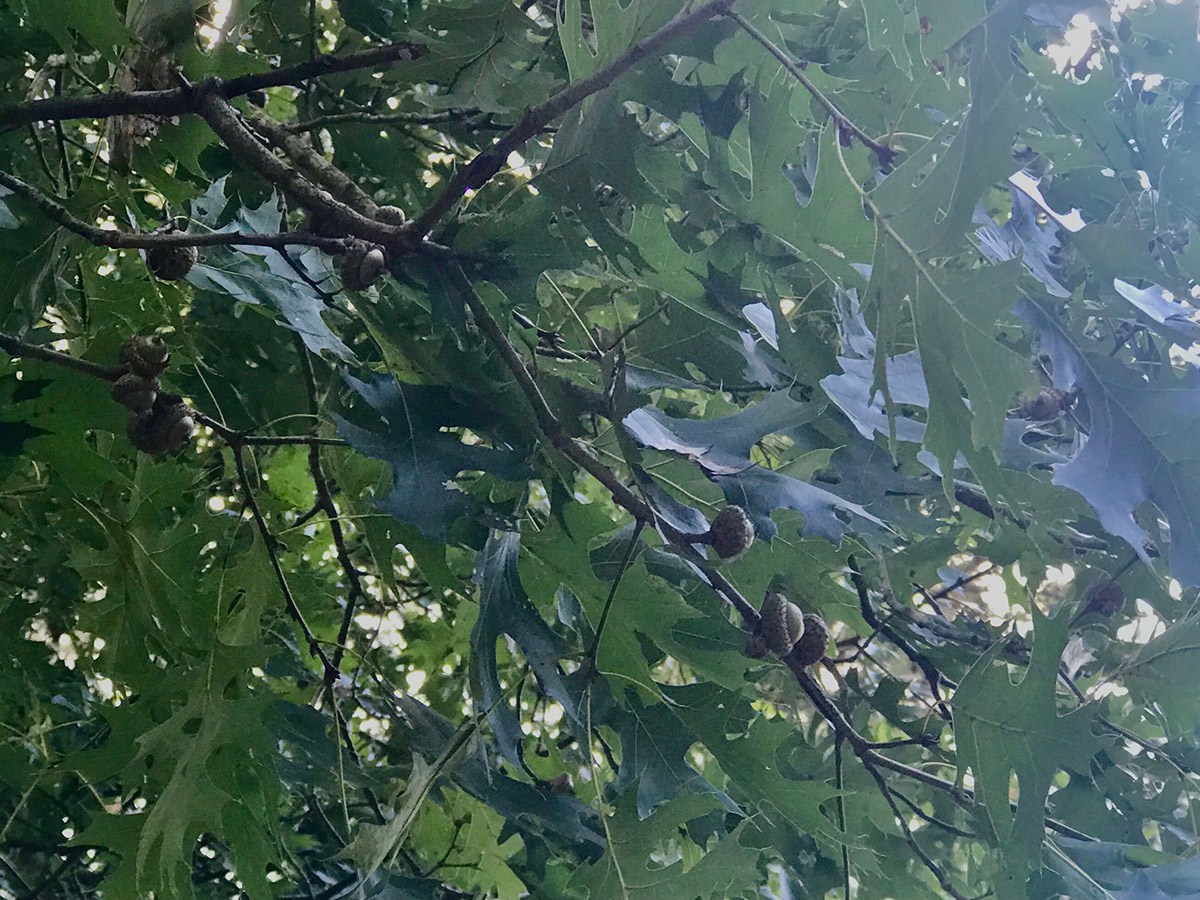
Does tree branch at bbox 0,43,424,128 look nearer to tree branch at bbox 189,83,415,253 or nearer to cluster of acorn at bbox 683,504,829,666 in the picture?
tree branch at bbox 189,83,415,253

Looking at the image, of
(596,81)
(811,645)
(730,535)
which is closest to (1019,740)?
(811,645)

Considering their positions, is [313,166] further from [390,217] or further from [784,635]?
[784,635]

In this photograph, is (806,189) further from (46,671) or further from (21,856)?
(21,856)

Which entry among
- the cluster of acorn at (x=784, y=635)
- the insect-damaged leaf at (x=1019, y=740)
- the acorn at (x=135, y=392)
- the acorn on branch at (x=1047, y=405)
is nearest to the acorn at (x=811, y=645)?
the cluster of acorn at (x=784, y=635)

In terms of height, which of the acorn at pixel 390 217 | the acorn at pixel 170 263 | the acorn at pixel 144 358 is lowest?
the acorn at pixel 144 358

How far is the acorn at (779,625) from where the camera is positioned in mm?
733

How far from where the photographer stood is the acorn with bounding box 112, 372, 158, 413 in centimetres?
68

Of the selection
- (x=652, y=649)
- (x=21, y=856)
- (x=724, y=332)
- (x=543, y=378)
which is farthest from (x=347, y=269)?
(x=21, y=856)

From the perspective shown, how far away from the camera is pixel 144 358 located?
0.70 meters

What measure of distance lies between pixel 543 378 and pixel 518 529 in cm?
11

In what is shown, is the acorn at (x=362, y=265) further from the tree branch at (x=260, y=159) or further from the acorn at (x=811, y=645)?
the acorn at (x=811, y=645)

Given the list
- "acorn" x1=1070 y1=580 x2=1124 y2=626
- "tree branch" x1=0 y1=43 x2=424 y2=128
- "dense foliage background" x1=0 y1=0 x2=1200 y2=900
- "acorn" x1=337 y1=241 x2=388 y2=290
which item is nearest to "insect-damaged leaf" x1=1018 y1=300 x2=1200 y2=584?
"dense foliage background" x1=0 y1=0 x2=1200 y2=900

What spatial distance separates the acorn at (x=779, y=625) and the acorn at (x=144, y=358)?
0.47m

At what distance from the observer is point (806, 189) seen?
884 mm
